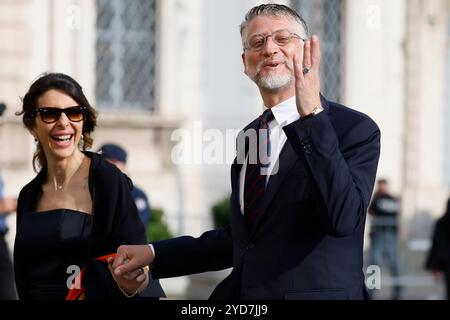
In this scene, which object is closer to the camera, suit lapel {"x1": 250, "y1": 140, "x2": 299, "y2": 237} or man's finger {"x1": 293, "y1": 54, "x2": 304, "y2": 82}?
man's finger {"x1": 293, "y1": 54, "x2": 304, "y2": 82}

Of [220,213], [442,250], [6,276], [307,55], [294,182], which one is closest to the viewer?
[307,55]

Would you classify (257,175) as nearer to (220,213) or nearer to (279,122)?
(279,122)

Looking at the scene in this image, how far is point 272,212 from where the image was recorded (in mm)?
3771

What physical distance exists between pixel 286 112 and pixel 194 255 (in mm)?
747

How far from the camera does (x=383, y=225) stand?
14.5 m

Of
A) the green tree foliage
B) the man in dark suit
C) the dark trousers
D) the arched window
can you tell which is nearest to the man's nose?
the man in dark suit

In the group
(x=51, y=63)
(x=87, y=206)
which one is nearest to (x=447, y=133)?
(x=51, y=63)

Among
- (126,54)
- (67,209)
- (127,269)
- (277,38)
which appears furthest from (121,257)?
(126,54)

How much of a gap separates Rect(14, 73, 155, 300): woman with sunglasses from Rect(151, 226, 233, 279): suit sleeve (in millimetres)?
251

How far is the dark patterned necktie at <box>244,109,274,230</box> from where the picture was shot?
3848 mm

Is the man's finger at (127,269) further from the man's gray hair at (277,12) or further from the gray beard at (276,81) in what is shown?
the man's gray hair at (277,12)

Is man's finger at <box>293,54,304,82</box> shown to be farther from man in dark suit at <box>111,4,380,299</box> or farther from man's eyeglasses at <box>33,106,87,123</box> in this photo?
man's eyeglasses at <box>33,106,87,123</box>

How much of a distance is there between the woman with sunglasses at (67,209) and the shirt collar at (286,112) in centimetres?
100

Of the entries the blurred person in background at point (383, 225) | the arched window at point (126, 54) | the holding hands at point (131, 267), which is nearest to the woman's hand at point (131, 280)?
the holding hands at point (131, 267)
